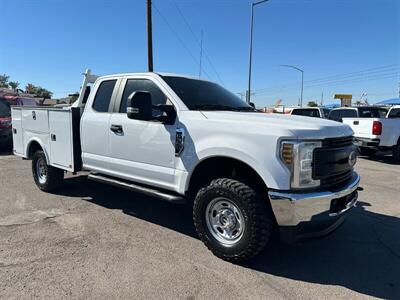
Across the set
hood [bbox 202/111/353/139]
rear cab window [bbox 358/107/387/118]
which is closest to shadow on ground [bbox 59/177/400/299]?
hood [bbox 202/111/353/139]

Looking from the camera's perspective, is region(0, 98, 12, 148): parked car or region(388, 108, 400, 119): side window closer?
region(0, 98, 12, 148): parked car

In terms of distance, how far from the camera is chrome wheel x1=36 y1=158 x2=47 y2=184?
6.37 metres

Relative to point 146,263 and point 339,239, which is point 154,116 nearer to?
point 146,263

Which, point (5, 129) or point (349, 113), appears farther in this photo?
point (349, 113)

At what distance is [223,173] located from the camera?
3990 millimetres

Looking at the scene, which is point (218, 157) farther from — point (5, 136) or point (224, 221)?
point (5, 136)

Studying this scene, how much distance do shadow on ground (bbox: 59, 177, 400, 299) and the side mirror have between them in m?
1.67

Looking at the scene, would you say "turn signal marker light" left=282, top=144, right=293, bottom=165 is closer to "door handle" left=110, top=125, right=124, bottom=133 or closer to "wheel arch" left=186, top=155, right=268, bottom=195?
"wheel arch" left=186, top=155, right=268, bottom=195

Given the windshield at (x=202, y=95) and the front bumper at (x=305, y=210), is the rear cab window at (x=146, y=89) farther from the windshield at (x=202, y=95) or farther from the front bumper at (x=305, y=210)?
the front bumper at (x=305, y=210)

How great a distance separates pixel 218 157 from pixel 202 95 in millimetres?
1215

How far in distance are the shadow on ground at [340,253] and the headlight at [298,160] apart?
921 mm

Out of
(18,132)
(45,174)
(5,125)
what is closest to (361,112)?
(45,174)

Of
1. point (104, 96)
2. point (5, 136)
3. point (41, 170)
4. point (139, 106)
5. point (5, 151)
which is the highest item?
point (104, 96)

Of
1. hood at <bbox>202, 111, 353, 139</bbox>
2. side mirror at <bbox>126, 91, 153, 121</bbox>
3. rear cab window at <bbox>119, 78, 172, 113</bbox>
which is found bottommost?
hood at <bbox>202, 111, 353, 139</bbox>
